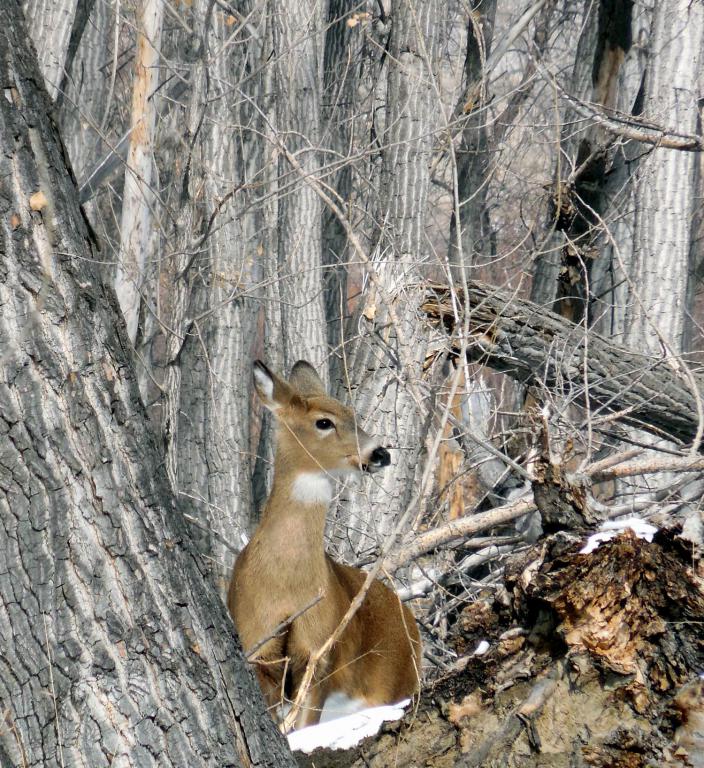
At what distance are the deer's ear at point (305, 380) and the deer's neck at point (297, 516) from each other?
0.69 m

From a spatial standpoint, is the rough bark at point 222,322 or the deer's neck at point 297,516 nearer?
the deer's neck at point 297,516

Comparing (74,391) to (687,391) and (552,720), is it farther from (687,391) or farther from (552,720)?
(687,391)

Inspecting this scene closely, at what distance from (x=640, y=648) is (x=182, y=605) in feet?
4.30

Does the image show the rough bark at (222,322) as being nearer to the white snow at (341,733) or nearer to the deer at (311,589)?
the deer at (311,589)

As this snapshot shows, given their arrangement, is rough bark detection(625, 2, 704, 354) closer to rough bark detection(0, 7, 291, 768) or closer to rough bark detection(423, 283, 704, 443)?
rough bark detection(423, 283, 704, 443)


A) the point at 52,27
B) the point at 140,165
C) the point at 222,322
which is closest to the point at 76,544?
the point at 140,165

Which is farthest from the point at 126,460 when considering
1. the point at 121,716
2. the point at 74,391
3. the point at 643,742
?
the point at 643,742

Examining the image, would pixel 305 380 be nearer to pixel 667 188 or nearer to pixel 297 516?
pixel 297 516

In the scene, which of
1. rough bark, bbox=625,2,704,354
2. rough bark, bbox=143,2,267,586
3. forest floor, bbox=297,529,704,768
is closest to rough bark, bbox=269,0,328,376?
rough bark, bbox=143,2,267,586

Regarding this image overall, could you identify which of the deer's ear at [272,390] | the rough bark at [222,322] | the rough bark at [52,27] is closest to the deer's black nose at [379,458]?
the deer's ear at [272,390]

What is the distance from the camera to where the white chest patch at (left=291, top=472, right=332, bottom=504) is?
5793 millimetres

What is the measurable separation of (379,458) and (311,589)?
854 millimetres

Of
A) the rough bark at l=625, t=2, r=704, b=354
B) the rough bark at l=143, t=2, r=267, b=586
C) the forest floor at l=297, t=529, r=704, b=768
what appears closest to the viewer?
the forest floor at l=297, t=529, r=704, b=768

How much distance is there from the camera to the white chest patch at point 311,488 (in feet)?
19.0
